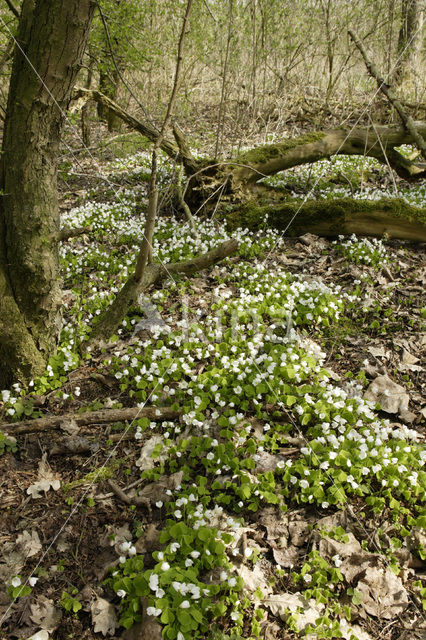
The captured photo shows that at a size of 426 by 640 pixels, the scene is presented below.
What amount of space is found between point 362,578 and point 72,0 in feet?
15.5

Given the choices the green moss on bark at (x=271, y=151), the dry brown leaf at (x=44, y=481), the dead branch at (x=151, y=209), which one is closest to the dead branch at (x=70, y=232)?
the dead branch at (x=151, y=209)

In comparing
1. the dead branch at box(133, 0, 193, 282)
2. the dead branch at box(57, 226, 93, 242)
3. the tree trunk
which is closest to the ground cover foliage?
the dead branch at box(57, 226, 93, 242)

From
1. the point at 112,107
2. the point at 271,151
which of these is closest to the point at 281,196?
the point at 271,151

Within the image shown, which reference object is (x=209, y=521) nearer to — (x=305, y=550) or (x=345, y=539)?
(x=305, y=550)

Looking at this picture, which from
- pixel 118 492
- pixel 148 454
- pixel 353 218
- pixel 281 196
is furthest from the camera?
pixel 281 196

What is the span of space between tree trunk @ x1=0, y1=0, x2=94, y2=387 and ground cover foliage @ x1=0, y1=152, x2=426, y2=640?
425mm

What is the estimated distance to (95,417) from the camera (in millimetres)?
4043

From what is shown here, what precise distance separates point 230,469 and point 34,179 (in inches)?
123

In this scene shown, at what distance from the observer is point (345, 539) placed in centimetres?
302

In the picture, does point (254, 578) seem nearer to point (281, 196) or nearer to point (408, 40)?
point (281, 196)

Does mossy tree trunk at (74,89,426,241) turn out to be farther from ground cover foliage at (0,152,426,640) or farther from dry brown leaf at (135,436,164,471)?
dry brown leaf at (135,436,164,471)

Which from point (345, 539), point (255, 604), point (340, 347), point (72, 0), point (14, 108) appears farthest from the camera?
point (340, 347)

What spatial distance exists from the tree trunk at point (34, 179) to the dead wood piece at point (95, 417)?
0.61 m

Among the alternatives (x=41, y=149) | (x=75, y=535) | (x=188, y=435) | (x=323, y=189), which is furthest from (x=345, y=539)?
(x=323, y=189)
